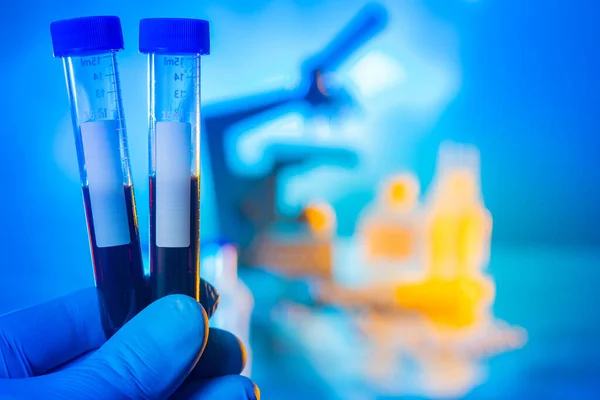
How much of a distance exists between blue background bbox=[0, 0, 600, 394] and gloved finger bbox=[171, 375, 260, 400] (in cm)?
21

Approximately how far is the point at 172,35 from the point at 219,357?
1.29 ft

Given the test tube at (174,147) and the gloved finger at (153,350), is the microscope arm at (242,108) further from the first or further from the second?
the gloved finger at (153,350)

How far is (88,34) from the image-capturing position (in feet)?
1.64

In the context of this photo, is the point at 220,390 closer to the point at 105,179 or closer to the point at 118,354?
the point at 118,354

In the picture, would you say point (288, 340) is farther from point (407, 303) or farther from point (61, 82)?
point (61, 82)

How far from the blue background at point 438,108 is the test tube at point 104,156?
0.20m

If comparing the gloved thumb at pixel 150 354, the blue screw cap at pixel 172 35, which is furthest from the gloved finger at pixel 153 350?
the blue screw cap at pixel 172 35

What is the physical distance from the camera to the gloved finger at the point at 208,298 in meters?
0.66

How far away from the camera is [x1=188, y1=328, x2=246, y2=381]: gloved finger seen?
2.19 ft

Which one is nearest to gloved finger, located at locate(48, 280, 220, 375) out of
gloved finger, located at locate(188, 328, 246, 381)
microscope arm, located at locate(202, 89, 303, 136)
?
gloved finger, located at locate(188, 328, 246, 381)

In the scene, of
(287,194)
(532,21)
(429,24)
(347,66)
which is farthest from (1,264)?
(532,21)

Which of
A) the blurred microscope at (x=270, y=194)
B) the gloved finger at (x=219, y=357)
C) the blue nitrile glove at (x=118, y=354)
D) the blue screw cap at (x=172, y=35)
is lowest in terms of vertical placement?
the gloved finger at (x=219, y=357)

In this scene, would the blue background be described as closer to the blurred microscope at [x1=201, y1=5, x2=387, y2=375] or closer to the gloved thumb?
the blurred microscope at [x1=201, y1=5, x2=387, y2=375]

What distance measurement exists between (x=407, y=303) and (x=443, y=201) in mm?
154
